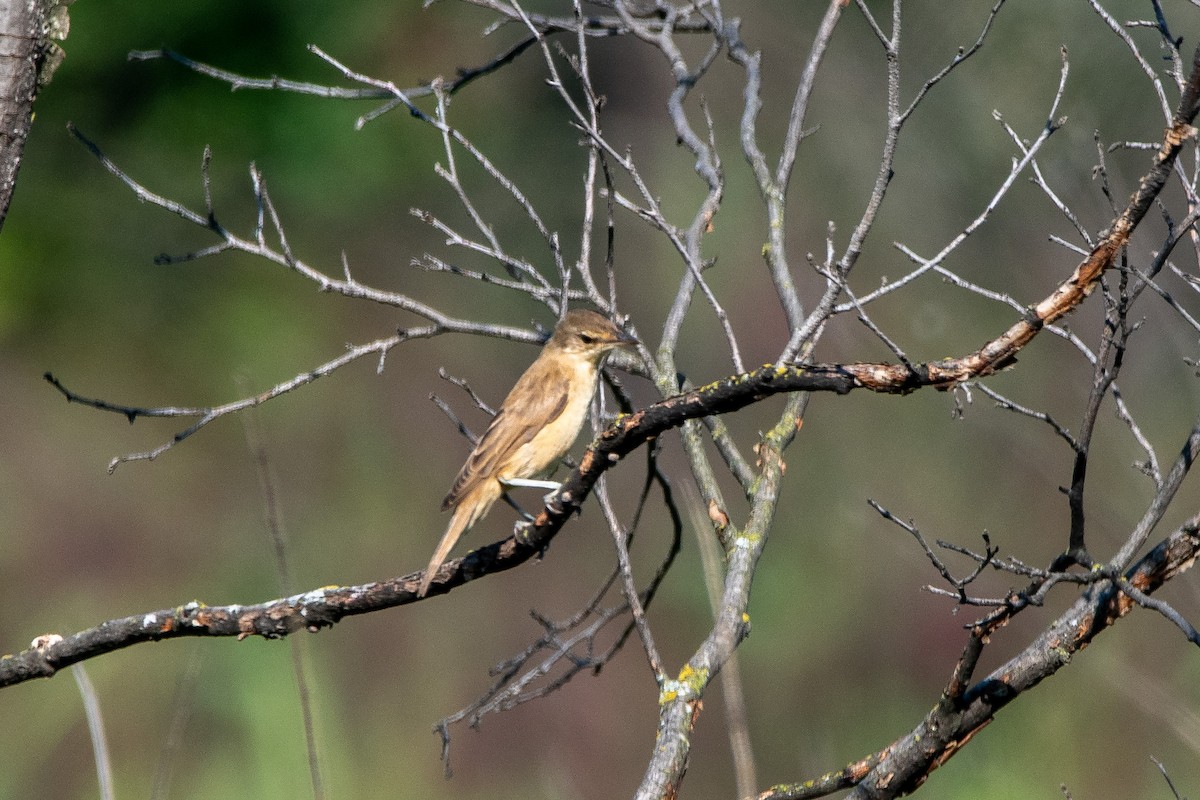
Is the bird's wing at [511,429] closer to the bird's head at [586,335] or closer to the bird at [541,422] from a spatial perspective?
the bird at [541,422]

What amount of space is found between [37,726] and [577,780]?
3724mm

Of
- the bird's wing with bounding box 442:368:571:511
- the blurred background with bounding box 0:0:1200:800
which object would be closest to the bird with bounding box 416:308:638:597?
the bird's wing with bounding box 442:368:571:511

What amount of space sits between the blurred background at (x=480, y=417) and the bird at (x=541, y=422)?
2.68 meters

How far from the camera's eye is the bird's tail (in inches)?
125

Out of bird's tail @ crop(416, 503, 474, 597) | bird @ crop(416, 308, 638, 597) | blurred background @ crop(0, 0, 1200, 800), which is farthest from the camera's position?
blurred background @ crop(0, 0, 1200, 800)

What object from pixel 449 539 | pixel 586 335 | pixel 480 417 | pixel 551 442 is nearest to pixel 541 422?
pixel 551 442

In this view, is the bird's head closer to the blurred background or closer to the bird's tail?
the bird's tail

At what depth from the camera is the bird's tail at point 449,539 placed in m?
3.19

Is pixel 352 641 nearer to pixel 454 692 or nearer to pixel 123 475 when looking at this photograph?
pixel 454 692

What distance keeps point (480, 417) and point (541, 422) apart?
5397 mm

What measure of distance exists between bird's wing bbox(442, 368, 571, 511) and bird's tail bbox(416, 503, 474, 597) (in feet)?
0.17

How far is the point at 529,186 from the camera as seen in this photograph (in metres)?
11.2

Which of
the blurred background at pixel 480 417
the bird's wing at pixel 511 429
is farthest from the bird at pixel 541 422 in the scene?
the blurred background at pixel 480 417

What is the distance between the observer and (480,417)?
9.77 metres
